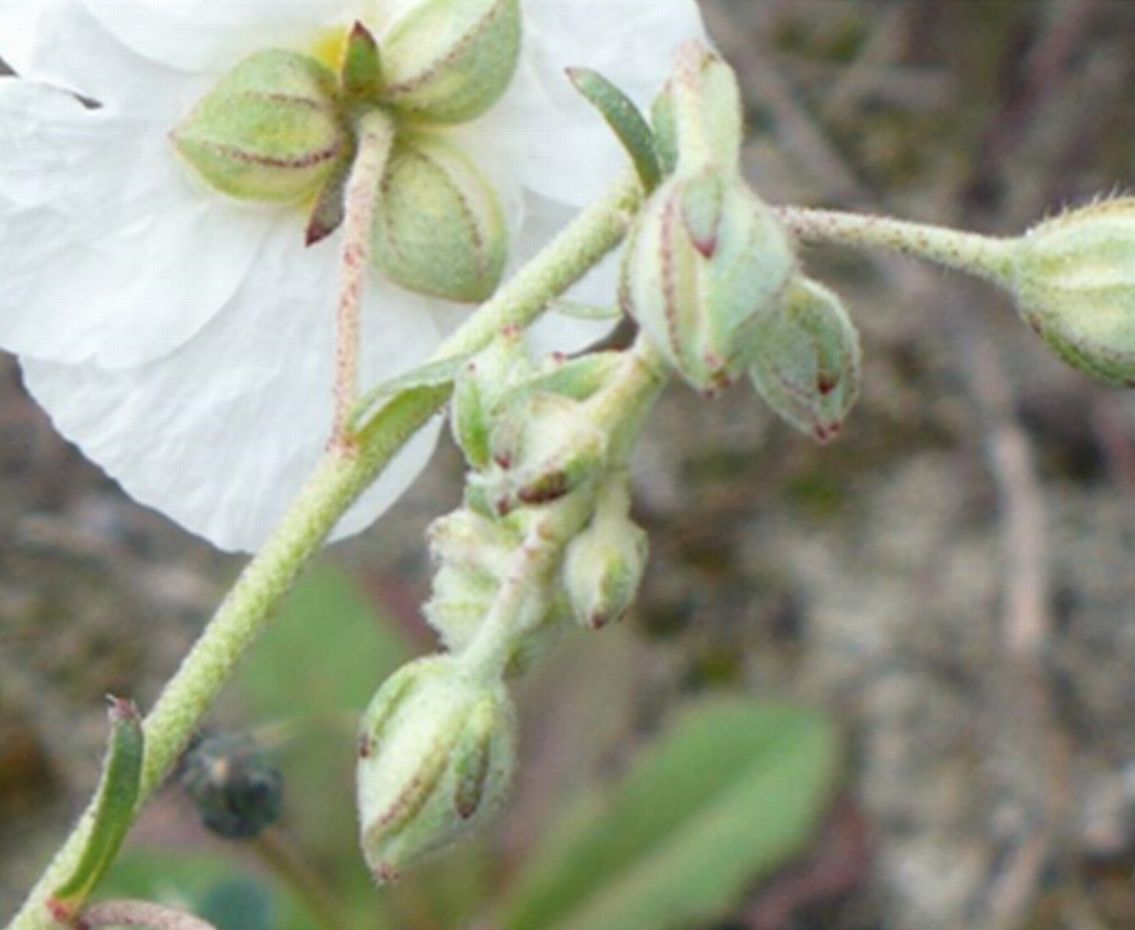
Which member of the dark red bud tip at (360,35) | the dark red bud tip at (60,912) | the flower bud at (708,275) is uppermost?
the flower bud at (708,275)

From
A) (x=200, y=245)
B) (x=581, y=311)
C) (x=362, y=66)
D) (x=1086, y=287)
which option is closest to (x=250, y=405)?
(x=200, y=245)

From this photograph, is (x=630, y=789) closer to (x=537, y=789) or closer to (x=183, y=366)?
(x=537, y=789)

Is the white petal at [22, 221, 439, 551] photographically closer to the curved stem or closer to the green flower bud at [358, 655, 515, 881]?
the curved stem

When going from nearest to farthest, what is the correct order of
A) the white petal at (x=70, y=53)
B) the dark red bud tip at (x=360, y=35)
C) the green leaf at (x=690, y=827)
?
the white petal at (x=70, y=53) → the dark red bud tip at (x=360, y=35) → the green leaf at (x=690, y=827)

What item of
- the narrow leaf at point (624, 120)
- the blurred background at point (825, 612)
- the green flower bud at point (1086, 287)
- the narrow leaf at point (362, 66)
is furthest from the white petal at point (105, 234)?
the blurred background at point (825, 612)

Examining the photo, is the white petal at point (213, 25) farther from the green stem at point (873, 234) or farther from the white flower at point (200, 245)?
the green stem at point (873, 234)

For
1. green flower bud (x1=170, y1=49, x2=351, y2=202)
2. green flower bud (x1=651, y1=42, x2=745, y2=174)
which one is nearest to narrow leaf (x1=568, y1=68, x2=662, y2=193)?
green flower bud (x1=651, y1=42, x2=745, y2=174)
